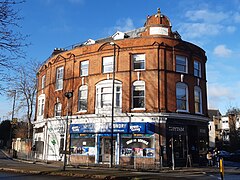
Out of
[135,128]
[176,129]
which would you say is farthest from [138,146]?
[176,129]

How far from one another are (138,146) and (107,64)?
890 centimetres

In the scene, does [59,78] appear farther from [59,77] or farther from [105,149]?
[105,149]

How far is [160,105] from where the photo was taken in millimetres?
26219

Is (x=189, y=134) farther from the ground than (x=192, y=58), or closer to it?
closer to it

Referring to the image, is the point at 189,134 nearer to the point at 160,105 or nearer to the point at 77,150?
the point at 160,105

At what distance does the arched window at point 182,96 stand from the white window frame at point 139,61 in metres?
3.94

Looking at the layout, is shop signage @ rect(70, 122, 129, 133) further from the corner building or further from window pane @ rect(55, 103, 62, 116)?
window pane @ rect(55, 103, 62, 116)

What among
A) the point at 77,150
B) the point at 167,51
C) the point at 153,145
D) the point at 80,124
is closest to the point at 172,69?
the point at 167,51

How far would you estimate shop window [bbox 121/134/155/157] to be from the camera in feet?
83.6

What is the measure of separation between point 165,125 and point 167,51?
7.31 metres

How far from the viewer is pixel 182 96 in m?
27.7

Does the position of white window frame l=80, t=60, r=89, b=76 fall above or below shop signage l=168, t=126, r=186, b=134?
above

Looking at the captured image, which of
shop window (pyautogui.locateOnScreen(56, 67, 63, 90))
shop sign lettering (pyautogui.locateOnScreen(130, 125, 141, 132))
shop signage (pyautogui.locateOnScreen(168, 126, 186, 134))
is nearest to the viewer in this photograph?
shop sign lettering (pyautogui.locateOnScreen(130, 125, 141, 132))

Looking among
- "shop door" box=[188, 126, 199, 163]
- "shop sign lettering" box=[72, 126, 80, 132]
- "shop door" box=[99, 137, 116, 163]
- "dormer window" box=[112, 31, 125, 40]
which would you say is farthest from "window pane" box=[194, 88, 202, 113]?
"shop sign lettering" box=[72, 126, 80, 132]
